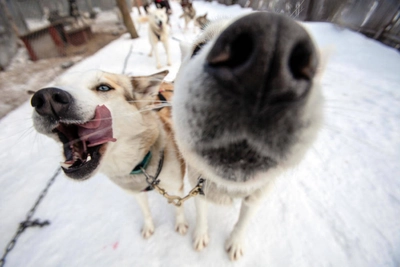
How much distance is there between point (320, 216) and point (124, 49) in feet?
28.6

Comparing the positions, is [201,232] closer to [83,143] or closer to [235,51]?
[83,143]

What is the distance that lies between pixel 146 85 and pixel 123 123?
0.55m

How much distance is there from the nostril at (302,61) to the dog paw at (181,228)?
2.30 meters

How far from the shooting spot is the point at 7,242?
7.68ft

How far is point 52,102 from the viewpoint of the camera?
1.22 metres

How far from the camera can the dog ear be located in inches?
75.4

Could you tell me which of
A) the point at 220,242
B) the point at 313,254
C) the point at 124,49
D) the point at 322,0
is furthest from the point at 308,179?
the point at 124,49

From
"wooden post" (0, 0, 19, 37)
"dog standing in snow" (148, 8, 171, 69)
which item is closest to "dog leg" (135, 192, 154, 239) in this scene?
"dog standing in snow" (148, 8, 171, 69)

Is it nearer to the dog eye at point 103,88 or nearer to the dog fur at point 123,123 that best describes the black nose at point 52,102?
the dog fur at point 123,123

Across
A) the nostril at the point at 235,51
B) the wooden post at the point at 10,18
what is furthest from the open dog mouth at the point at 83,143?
the wooden post at the point at 10,18

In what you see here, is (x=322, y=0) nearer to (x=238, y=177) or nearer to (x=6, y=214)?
(x=238, y=177)

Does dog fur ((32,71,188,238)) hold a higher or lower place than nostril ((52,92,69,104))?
lower

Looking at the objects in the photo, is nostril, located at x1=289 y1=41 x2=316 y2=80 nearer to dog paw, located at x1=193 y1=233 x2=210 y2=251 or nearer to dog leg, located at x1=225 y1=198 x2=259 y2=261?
dog leg, located at x1=225 y1=198 x2=259 y2=261

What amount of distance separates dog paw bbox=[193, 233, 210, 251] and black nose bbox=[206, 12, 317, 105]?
2106 millimetres
